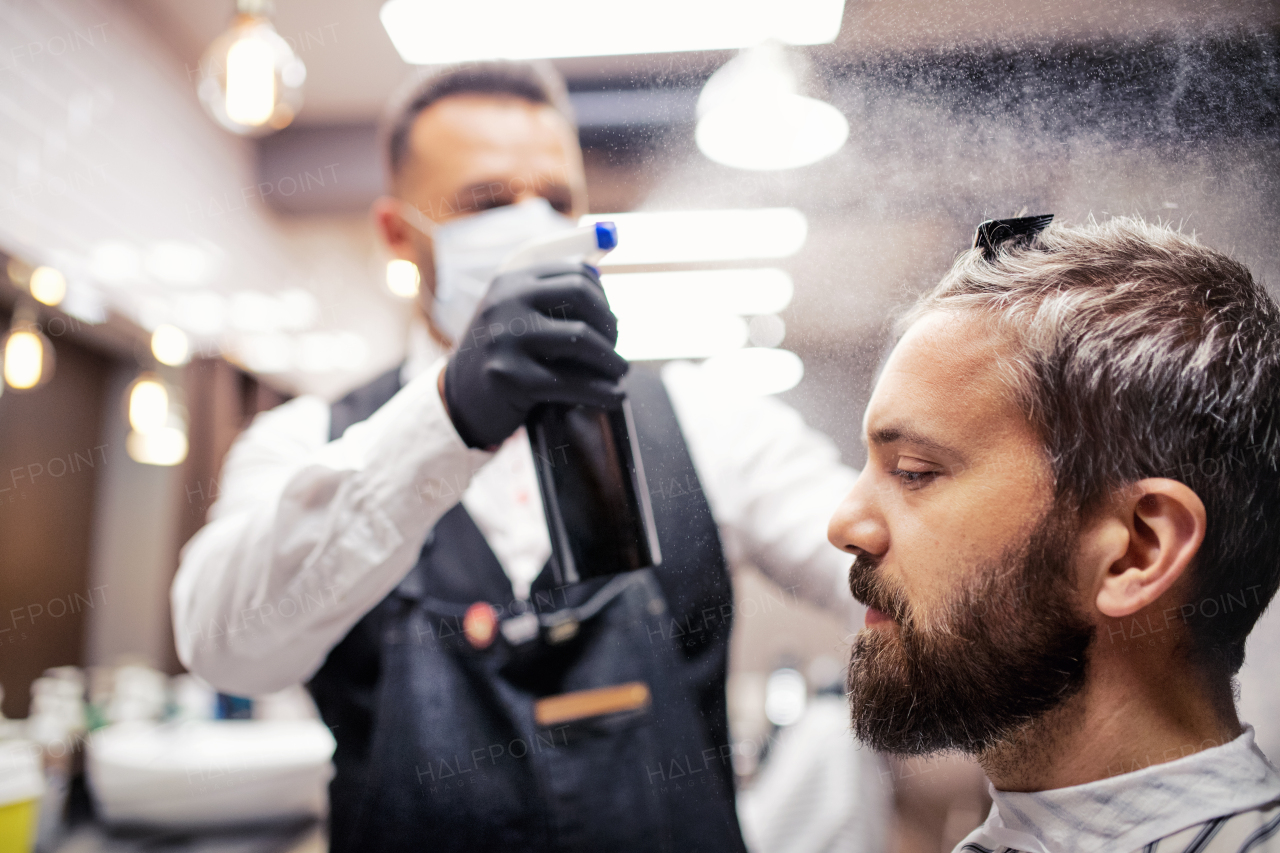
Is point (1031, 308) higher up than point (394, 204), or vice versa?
point (394, 204)

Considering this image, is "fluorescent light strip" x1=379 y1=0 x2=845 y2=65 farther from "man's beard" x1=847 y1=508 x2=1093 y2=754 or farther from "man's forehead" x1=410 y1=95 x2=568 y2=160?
"man's beard" x1=847 y1=508 x2=1093 y2=754

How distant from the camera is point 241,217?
2.83 meters

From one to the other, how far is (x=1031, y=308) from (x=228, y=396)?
2339 millimetres

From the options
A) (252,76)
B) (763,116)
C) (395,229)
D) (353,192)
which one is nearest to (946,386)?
(763,116)

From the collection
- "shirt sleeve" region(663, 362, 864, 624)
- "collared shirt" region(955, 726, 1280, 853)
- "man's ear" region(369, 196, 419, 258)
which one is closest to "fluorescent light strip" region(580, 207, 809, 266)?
"shirt sleeve" region(663, 362, 864, 624)

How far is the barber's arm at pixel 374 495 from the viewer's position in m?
0.66

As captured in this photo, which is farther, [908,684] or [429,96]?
[429,96]

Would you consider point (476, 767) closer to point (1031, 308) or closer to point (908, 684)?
point (908, 684)

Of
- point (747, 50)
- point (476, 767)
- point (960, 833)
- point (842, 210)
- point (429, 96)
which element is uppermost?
point (429, 96)

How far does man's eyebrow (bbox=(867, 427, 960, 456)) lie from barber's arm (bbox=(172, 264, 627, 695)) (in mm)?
216

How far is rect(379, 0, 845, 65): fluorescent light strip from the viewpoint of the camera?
72cm

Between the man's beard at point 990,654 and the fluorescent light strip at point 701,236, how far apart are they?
32cm

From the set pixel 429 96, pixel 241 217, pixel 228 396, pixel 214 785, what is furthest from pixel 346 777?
pixel 241 217

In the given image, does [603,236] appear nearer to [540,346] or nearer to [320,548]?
[540,346]
